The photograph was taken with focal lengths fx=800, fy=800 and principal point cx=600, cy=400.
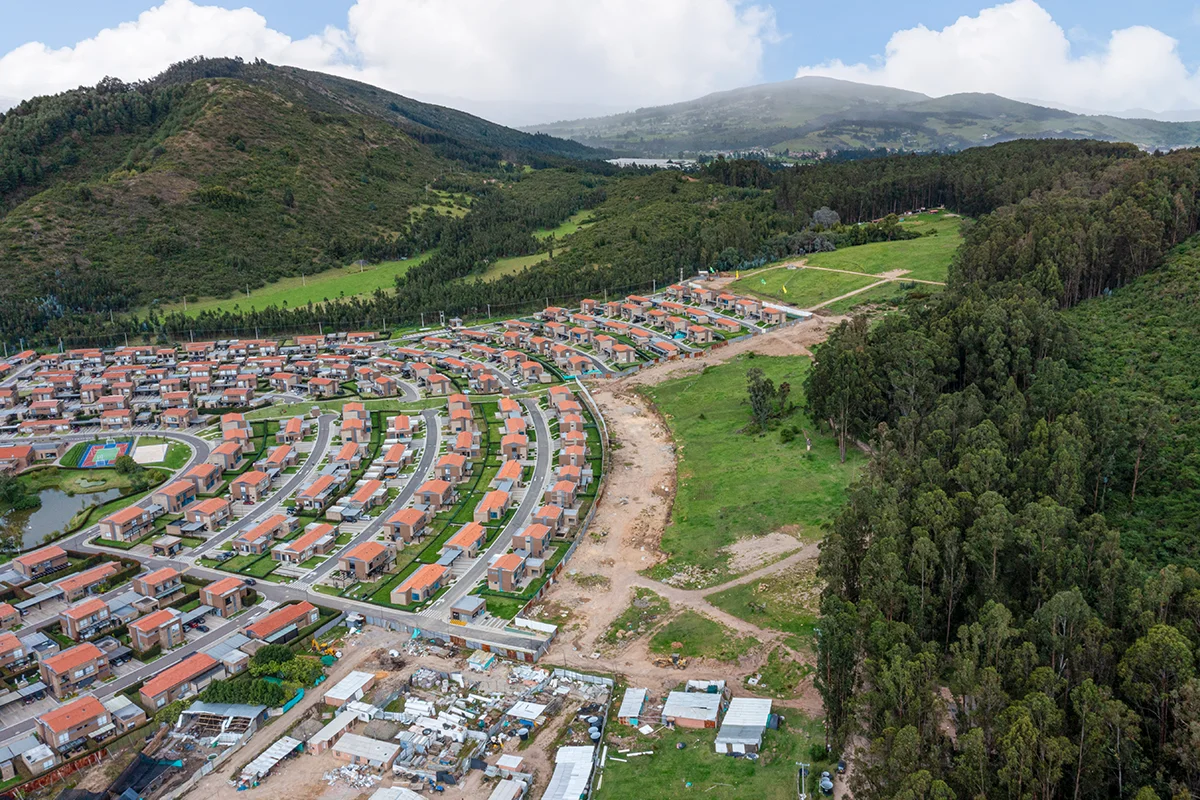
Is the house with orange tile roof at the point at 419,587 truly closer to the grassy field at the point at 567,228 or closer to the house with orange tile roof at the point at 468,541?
the house with orange tile roof at the point at 468,541

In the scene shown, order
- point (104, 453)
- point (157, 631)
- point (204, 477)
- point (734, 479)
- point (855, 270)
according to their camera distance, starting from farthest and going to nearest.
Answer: point (855, 270)
point (104, 453)
point (204, 477)
point (734, 479)
point (157, 631)

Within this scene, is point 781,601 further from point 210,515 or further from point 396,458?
point 210,515

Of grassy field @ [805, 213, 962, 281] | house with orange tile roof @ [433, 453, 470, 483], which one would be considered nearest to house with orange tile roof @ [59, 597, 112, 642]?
house with orange tile roof @ [433, 453, 470, 483]

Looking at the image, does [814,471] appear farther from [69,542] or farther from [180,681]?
[69,542]

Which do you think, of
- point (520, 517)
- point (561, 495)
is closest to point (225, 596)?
point (520, 517)

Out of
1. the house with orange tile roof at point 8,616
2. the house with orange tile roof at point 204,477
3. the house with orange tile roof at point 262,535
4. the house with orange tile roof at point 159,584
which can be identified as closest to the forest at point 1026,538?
the house with orange tile roof at point 262,535

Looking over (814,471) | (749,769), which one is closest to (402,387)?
(814,471)

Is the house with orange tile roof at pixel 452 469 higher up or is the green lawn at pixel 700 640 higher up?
the house with orange tile roof at pixel 452 469
